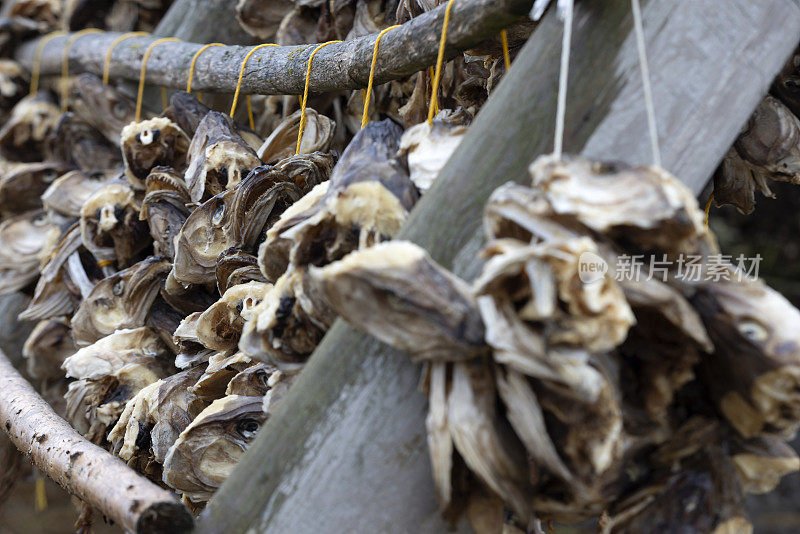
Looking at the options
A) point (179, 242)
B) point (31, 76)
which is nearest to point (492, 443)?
point (179, 242)

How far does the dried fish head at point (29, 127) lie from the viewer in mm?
2219

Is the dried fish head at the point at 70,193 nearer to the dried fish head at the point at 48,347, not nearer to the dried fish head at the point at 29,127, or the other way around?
the dried fish head at the point at 48,347

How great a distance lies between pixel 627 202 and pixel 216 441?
0.68 meters

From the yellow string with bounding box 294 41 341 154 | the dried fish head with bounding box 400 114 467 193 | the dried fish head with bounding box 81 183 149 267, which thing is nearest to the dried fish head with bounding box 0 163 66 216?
the dried fish head with bounding box 81 183 149 267

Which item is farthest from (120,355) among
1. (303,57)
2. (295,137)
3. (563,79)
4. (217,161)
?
(563,79)

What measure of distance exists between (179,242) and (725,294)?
3.04 ft

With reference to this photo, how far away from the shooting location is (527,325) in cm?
63

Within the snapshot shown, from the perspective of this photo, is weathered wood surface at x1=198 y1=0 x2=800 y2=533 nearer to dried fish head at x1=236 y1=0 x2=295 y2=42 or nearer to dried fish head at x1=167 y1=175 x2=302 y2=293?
dried fish head at x1=167 y1=175 x2=302 y2=293

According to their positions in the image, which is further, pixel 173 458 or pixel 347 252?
pixel 173 458

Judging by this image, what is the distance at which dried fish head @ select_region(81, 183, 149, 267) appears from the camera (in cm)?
156

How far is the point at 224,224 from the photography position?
1.25m

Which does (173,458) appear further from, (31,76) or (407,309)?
(31,76)

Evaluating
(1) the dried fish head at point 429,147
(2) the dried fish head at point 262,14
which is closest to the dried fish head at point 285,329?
(1) the dried fish head at point 429,147

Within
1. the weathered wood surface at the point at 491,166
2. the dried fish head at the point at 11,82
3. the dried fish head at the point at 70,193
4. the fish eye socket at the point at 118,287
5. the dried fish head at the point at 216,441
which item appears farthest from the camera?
the dried fish head at the point at 11,82
